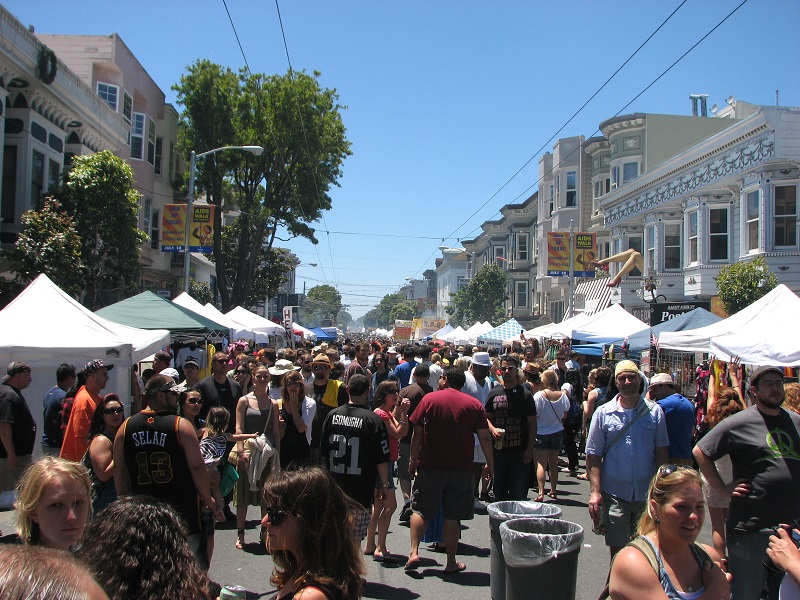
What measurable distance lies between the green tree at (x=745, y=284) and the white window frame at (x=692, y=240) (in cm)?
497

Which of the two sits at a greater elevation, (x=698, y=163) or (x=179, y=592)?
(x=698, y=163)

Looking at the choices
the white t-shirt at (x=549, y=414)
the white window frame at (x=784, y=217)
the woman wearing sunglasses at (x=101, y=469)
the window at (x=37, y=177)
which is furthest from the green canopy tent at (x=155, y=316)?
the white window frame at (x=784, y=217)

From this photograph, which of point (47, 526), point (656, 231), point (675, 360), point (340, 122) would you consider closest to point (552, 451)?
point (47, 526)

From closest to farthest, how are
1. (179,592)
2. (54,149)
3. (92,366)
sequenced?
(179,592)
(92,366)
(54,149)

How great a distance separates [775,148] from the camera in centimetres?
1894

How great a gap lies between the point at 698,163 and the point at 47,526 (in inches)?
928

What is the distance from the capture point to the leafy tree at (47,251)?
16.1 m

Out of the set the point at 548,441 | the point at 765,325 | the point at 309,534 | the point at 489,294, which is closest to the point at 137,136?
the point at 548,441

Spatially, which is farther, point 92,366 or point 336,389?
point 336,389

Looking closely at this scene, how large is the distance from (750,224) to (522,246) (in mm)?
31164

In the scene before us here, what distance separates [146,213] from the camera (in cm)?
Answer: 3034

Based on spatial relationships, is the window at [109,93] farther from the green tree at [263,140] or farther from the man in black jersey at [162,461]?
the man in black jersey at [162,461]

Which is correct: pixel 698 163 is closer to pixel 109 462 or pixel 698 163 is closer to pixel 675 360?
pixel 675 360

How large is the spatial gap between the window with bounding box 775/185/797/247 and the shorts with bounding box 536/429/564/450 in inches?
510
